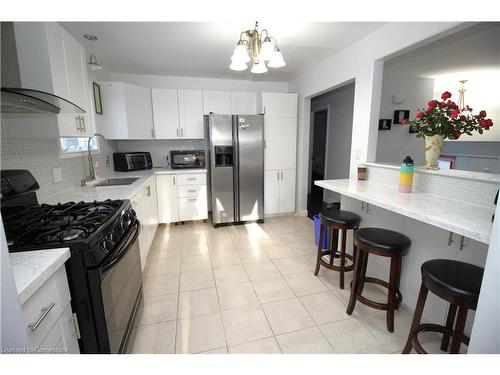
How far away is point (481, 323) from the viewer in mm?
688

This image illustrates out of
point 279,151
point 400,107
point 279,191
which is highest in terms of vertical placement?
point 400,107

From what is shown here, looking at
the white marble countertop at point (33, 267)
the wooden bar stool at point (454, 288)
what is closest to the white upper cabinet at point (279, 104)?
the wooden bar stool at point (454, 288)

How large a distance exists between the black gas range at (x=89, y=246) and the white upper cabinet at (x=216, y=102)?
2621 mm

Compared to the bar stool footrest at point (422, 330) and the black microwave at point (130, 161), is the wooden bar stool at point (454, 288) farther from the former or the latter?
the black microwave at point (130, 161)

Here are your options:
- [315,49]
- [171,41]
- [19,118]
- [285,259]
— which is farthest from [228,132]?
[19,118]

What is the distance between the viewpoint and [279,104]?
12.1 feet

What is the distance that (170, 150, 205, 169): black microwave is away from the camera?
12.0ft

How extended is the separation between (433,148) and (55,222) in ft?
8.17

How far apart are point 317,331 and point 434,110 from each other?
69.3 inches

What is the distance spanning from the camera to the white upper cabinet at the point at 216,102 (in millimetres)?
3713

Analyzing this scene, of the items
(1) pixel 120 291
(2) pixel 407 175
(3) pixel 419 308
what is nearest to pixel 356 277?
(3) pixel 419 308

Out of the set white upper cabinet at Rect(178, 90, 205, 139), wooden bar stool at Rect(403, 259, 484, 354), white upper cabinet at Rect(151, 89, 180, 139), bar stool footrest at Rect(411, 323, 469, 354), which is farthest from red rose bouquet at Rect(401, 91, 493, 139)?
white upper cabinet at Rect(151, 89, 180, 139)

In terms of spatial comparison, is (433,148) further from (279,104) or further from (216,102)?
(216,102)
